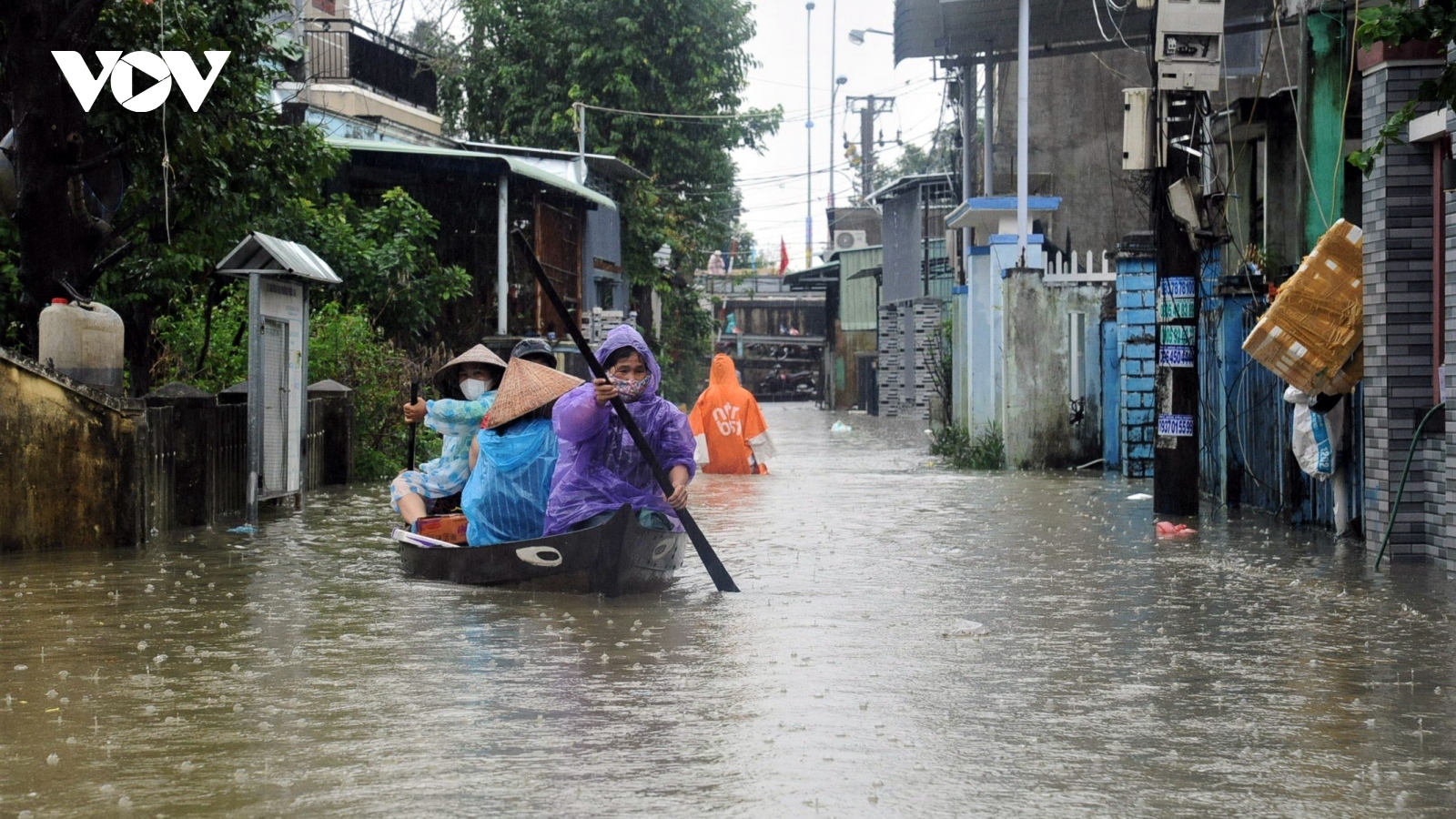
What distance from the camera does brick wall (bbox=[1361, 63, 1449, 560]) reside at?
11641 mm

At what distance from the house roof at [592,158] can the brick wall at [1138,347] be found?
56.7 ft

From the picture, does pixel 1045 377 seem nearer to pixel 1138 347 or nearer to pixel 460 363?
pixel 1138 347

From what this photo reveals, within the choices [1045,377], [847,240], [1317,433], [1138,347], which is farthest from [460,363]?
[847,240]

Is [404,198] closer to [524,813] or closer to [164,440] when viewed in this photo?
[164,440]

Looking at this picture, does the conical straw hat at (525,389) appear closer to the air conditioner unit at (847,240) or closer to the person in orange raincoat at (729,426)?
the person in orange raincoat at (729,426)

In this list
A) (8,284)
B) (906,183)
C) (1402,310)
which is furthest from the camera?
(906,183)

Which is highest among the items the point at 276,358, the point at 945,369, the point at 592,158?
the point at 592,158

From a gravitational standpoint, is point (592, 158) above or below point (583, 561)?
above

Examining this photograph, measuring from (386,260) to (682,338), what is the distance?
2661cm

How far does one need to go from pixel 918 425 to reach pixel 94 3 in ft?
97.3

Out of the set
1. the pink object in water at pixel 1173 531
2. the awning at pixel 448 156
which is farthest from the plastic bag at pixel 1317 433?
the awning at pixel 448 156

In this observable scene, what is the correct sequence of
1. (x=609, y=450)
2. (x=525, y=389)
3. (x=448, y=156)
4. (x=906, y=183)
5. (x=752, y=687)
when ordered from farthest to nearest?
(x=906, y=183) → (x=448, y=156) → (x=525, y=389) → (x=609, y=450) → (x=752, y=687)

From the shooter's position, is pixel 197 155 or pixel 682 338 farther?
pixel 682 338

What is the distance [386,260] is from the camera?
82.8ft
